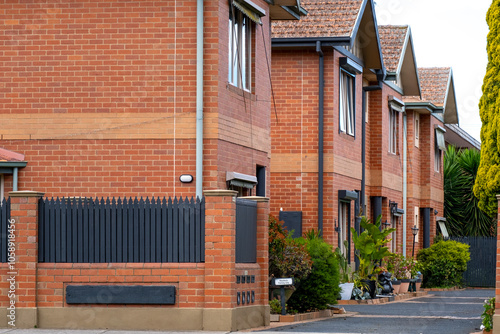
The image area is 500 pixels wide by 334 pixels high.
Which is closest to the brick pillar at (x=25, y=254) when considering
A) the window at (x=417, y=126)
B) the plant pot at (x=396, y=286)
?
the plant pot at (x=396, y=286)

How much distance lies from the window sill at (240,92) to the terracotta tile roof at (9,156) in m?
3.80

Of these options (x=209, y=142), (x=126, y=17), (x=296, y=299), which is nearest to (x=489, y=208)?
(x=296, y=299)

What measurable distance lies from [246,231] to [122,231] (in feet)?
6.44

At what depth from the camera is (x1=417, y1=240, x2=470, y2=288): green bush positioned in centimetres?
3356

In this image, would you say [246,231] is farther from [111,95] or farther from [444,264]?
[444,264]

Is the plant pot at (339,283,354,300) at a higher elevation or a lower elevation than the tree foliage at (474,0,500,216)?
lower

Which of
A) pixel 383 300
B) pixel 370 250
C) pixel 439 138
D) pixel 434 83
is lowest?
pixel 383 300

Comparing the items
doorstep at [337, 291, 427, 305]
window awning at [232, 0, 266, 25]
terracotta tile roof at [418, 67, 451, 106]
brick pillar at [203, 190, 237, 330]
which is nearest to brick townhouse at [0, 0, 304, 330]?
window awning at [232, 0, 266, 25]

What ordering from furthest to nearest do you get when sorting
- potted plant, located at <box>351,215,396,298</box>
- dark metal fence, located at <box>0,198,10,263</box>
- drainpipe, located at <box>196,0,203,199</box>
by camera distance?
potted plant, located at <box>351,215,396,298</box> < drainpipe, located at <box>196,0,203,199</box> < dark metal fence, located at <box>0,198,10,263</box>

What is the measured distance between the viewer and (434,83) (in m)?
37.8

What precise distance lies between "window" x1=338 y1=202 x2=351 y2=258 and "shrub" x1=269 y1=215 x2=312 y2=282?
792 centimetres

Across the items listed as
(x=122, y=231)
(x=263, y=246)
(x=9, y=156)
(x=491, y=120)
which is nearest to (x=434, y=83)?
(x=491, y=120)

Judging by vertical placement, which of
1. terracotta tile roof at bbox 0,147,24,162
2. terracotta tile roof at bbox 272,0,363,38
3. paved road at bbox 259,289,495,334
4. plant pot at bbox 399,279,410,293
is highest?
terracotta tile roof at bbox 272,0,363,38

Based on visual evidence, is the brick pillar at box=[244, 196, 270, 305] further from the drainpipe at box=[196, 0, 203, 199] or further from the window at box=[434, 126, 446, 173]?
the window at box=[434, 126, 446, 173]
